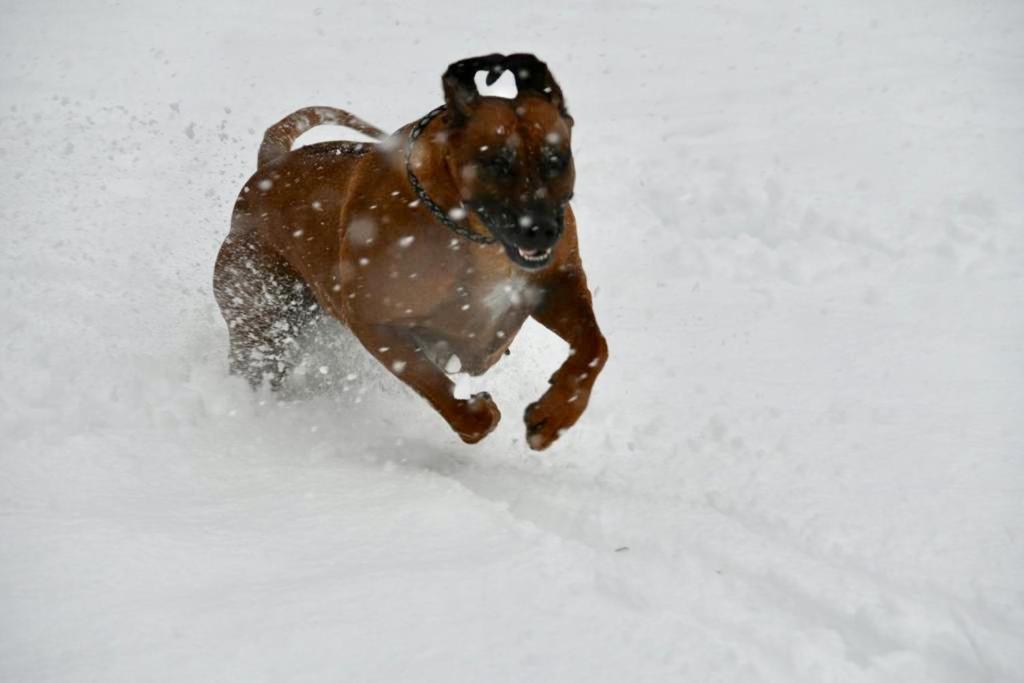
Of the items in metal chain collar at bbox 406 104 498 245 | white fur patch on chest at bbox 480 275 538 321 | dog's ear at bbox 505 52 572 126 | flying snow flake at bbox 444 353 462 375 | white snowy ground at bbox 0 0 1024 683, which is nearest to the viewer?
white snowy ground at bbox 0 0 1024 683

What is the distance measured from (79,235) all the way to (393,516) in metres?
2.99

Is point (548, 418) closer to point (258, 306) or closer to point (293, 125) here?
point (258, 306)

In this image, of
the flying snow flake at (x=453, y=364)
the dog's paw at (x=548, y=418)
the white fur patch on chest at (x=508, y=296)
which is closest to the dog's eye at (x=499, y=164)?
the white fur patch on chest at (x=508, y=296)

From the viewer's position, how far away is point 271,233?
11.9ft

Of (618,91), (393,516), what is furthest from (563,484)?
(618,91)

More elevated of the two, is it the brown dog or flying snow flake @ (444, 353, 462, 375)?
the brown dog

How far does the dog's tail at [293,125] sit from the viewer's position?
402 cm

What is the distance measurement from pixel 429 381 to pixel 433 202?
599mm

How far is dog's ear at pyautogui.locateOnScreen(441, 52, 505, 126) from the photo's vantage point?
264 cm

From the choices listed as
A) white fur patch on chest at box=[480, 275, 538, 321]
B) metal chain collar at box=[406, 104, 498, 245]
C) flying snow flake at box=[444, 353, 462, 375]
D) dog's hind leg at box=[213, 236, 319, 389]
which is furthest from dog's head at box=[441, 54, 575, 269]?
dog's hind leg at box=[213, 236, 319, 389]

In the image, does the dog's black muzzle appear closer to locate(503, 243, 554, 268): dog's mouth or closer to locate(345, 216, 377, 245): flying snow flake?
locate(503, 243, 554, 268): dog's mouth

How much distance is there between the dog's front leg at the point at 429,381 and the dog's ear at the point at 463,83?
81cm

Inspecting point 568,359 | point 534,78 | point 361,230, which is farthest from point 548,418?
point 534,78

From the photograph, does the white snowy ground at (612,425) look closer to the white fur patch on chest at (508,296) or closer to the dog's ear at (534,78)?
the white fur patch on chest at (508,296)
